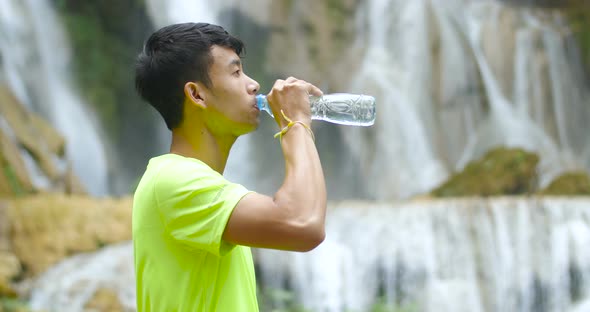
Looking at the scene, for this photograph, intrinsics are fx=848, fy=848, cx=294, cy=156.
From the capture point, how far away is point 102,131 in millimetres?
12453

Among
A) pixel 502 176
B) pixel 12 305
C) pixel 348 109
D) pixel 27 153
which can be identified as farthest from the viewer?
pixel 502 176

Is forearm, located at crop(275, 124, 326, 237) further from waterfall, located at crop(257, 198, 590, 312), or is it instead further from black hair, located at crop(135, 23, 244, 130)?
waterfall, located at crop(257, 198, 590, 312)

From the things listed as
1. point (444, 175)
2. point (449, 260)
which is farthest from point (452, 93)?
point (449, 260)

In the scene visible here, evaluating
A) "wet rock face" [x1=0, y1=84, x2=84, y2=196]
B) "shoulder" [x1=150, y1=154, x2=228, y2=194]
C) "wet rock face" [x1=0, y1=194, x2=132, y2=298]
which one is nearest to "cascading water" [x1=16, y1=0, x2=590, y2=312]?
"wet rock face" [x1=0, y1=194, x2=132, y2=298]

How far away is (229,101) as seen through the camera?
1.81m

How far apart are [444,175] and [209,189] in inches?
459

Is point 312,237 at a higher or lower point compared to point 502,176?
higher

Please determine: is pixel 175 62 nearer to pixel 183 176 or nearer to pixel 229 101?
pixel 229 101

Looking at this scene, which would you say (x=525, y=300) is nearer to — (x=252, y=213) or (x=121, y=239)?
(x=121, y=239)

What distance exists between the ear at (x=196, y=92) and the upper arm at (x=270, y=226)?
0.31 m

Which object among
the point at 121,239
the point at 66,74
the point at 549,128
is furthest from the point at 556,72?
the point at 121,239

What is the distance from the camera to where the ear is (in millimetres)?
1815

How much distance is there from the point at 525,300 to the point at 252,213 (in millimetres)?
7325

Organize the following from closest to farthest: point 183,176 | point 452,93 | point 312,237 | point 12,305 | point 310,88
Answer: point 312,237 < point 183,176 < point 310,88 < point 12,305 < point 452,93
